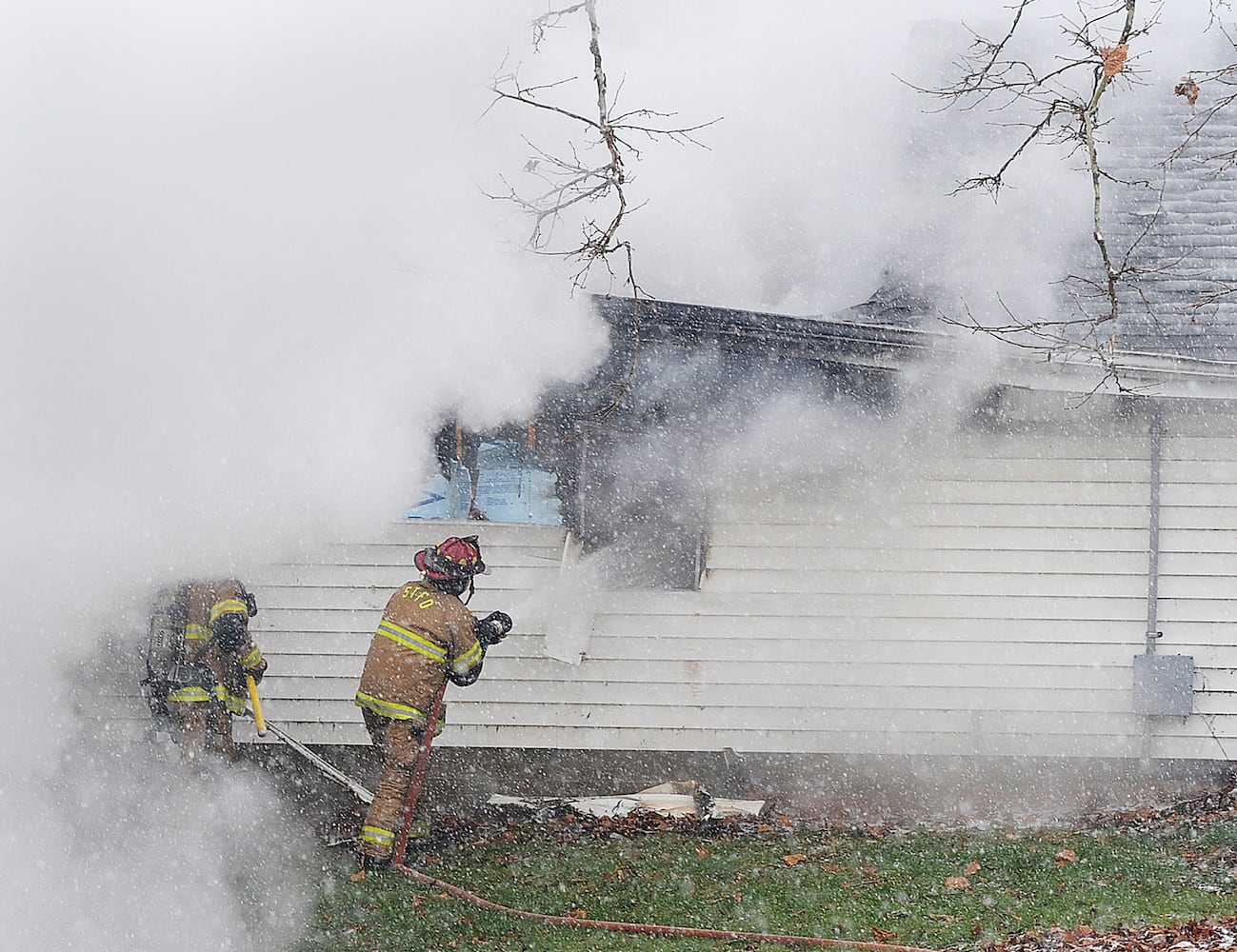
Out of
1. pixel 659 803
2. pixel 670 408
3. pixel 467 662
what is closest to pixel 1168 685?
pixel 659 803

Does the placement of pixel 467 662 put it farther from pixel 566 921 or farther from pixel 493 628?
pixel 566 921

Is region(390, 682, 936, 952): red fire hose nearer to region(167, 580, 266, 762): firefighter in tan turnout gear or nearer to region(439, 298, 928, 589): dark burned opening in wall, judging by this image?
region(167, 580, 266, 762): firefighter in tan turnout gear

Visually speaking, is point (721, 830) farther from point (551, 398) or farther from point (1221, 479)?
point (1221, 479)

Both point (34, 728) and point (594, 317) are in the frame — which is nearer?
point (594, 317)

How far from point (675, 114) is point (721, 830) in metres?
4.19

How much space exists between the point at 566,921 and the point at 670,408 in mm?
3013

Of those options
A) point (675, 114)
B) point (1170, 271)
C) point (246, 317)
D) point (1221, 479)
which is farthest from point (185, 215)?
point (1221, 479)

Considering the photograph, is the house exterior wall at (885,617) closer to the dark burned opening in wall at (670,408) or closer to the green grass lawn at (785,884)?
the dark burned opening in wall at (670,408)

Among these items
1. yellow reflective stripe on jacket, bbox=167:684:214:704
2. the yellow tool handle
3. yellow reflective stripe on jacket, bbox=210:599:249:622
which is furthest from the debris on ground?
yellow reflective stripe on jacket, bbox=210:599:249:622

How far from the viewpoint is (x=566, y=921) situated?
5.62 meters

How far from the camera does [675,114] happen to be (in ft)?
22.9

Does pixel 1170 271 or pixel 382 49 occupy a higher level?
pixel 382 49

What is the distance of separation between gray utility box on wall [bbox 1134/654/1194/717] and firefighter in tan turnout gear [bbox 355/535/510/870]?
164 inches

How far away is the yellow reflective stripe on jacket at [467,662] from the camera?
255 inches
